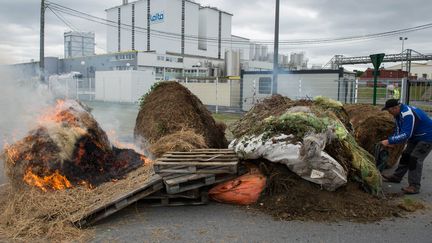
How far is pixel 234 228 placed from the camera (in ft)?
15.3

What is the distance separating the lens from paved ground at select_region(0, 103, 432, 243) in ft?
14.4

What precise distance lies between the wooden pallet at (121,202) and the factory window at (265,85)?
16.4 metres

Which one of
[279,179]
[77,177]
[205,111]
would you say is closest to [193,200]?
[279,179]

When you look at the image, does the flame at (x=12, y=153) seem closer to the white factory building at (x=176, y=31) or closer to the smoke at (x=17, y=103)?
the smoke at (x=17, y=103)

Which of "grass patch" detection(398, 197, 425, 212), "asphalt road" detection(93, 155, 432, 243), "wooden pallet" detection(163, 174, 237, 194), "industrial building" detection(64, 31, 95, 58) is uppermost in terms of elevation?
"industrial building" detection(64, 31, 95, 58)

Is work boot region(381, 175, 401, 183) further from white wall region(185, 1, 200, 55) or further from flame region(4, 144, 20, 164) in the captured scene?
white wall region(185, 1, 200, 55)

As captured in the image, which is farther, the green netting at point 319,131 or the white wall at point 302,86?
the white wall at point 302,86

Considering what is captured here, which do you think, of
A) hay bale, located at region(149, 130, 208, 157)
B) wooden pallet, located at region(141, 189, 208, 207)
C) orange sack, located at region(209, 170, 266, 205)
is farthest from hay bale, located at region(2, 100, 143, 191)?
orange sack, located at region(209, 170, 266, 205)

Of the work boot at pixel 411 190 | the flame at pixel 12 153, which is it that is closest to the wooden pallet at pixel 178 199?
the flame at pixel 12 153

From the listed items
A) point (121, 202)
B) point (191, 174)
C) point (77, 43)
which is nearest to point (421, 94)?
point (191, 174)

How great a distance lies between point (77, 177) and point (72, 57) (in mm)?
49819

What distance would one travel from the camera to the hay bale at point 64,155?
18.1 ft

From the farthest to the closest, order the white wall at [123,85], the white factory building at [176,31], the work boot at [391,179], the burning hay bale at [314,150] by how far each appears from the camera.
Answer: the white factory building at [176,31] → the white wall at [123,85] → the work boot at [391,179] → the burning hay bale at [314,150]

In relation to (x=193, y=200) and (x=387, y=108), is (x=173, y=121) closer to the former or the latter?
(x=193, y=200)
